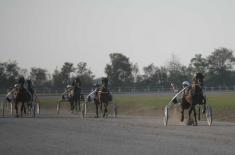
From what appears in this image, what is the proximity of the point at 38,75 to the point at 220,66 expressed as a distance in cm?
3968

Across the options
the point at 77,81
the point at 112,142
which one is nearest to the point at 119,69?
the point at 77,81

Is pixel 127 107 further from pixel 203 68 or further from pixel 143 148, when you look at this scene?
pixel 203 68

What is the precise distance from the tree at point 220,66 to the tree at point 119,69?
15812 millimetres

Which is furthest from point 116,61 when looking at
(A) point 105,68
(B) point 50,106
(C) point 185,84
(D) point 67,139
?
(D) point 67,139

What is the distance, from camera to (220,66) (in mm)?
115500

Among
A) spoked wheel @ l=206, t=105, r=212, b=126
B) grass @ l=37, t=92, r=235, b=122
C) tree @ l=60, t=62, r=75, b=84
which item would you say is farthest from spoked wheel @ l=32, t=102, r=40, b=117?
tree @ l=60, t=62, r=75, b=84

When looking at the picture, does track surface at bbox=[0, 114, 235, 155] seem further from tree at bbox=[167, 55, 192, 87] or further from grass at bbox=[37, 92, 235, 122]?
tree at bbox=[167, 55, 192, 87]

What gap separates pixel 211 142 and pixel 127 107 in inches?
1178

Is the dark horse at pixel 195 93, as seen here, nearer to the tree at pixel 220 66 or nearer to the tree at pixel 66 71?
the tree at pixel 220 66

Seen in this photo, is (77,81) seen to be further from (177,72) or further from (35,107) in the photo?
(177,72)

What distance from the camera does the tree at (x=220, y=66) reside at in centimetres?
10562

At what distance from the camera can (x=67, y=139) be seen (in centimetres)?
1595

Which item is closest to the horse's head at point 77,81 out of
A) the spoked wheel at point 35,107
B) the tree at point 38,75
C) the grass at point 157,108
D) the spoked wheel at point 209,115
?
the spoked wheel at point 35,107

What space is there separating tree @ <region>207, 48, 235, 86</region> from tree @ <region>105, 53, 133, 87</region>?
15.8 metres
